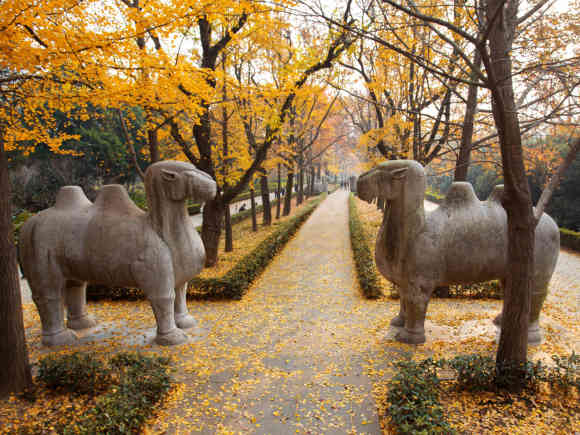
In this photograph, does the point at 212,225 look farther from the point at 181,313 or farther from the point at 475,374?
the point at 475,374

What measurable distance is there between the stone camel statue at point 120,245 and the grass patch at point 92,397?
105cm

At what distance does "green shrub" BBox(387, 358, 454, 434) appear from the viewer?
2.74 m

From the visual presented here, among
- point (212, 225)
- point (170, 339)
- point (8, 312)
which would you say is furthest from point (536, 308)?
point (212, 225)

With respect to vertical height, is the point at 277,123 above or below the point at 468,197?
above

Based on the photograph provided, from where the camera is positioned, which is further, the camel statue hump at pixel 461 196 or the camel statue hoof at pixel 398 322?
the camel statue hoof at pixel 398 322

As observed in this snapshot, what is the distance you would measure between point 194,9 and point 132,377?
4.82m

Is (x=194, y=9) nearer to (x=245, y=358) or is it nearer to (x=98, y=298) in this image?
(x=245, y=358)

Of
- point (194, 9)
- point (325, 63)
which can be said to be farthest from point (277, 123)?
point (194, 9)

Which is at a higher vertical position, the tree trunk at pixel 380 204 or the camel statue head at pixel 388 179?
the camel statue head at pixel 388 179

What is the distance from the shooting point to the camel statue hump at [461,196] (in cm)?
442

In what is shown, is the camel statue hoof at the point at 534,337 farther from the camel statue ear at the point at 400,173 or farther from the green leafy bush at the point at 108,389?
the green leafy bush at the point at 108,389

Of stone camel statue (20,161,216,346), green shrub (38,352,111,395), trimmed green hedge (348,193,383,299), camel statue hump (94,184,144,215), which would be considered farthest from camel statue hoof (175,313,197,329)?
trimmed green hedge (348,193,383,299)

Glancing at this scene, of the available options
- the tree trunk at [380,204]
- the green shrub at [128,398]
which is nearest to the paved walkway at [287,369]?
the green shrub at [128,398]

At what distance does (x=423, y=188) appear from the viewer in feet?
14.3
